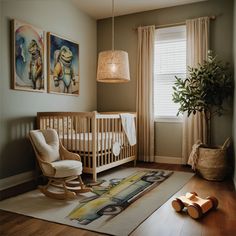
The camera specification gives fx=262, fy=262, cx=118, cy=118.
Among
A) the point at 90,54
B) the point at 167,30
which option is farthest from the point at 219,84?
the point at 90,54

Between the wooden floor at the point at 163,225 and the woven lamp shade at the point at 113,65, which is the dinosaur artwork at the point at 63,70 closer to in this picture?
the woven lamp shade at the point at 113,65

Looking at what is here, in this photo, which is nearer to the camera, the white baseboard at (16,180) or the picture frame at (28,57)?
the white baseboard at (16,180)

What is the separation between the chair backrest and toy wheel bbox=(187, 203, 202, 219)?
4.94 feet

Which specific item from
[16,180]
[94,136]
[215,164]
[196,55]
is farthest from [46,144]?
[196,55]

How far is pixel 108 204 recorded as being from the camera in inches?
95.3

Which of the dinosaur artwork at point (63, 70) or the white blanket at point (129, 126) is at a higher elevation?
the dinosaur artwork at point (63, 70)

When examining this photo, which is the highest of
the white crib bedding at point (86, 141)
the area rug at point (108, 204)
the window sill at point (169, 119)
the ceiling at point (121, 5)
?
the ceiling at point (121, 5)

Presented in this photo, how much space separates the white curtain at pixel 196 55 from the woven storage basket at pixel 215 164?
632 mm

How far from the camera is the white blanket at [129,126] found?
3821mm

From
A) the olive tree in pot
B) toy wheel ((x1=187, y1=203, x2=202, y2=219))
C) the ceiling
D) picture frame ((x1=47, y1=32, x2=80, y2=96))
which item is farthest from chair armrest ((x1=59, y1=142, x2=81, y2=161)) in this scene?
the ceiling

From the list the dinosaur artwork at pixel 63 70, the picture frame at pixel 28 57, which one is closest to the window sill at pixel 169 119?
the dinosaur artwork at pixel 63 70

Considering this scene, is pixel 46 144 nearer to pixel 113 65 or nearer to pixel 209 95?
pixel 113 65

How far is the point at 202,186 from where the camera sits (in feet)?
10.2

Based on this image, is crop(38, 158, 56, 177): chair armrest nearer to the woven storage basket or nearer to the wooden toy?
the wooden toy
